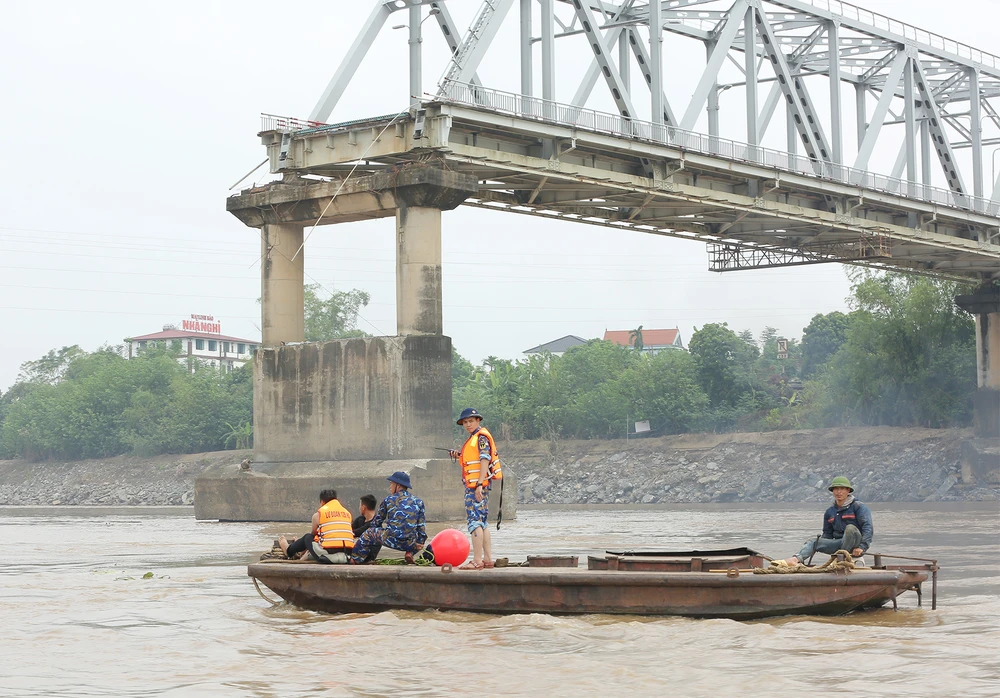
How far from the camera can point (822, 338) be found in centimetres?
10100

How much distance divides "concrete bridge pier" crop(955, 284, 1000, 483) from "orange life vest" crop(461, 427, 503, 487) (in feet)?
171

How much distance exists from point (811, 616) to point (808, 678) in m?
2.67

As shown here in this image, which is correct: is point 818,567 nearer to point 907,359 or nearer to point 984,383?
point 984,383

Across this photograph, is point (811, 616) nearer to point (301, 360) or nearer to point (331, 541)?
point (331, 541)

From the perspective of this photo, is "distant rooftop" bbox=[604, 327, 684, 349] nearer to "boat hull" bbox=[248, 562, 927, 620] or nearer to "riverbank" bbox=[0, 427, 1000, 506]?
"riverbank" bbox=[0, 427, 1000, 506]

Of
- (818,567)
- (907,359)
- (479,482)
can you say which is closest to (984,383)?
(907,359)

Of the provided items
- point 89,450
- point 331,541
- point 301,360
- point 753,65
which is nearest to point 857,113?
point 753,65

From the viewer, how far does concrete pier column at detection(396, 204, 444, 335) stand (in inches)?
1334

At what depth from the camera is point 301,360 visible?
36062 mm

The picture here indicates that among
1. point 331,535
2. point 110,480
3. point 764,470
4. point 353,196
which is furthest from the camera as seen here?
point 110,480

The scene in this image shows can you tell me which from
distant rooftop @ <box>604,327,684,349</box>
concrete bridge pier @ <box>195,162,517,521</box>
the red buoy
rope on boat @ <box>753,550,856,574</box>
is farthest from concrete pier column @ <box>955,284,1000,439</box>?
distant rooftop @ <box>604,327,684,349</box>

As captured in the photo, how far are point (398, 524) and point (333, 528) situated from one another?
787 millimetres

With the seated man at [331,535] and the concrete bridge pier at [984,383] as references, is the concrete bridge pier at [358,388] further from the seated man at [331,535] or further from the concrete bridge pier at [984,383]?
the concrete bridge pier at [984,383]

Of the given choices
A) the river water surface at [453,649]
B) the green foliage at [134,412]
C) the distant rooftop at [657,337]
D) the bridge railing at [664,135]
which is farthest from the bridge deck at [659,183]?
the distant rooftop at [657,337]
